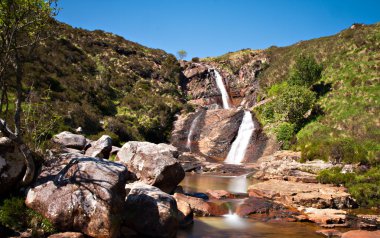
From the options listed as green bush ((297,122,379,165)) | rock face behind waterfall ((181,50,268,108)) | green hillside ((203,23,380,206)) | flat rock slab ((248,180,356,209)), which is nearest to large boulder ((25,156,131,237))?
flat rock slab ((248,180,356,209))

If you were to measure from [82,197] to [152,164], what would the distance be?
627cm

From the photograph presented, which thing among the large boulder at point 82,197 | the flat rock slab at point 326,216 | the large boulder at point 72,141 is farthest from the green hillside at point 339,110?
the large boulder at point 72,141

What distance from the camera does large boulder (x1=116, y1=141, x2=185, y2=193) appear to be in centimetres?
1583

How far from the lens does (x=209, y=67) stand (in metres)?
73.6

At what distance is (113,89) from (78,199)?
47.4 meters

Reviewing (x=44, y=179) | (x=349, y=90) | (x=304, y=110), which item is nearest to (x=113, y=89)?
(x=304, y=110)

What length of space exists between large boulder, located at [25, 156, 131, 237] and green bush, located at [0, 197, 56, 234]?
0.55 ft

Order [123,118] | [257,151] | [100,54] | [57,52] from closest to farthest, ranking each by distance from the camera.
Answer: [257,151], [123,118], [57,52], [100,54]

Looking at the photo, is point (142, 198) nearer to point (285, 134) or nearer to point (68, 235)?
point (68, 235)

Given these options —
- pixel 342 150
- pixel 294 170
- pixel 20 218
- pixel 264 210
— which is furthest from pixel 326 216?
pixel 342 150

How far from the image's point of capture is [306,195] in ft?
59.6

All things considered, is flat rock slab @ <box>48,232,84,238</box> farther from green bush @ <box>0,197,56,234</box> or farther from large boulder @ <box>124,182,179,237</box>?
large boulder @ <box>124,182,179,237</box>

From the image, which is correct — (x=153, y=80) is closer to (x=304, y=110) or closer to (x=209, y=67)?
(x=209, y=67)

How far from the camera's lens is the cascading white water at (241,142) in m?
41.0
